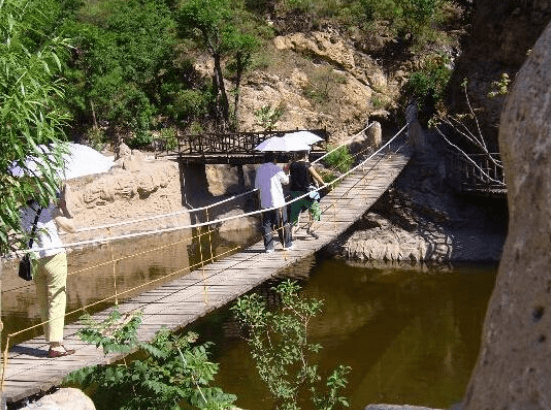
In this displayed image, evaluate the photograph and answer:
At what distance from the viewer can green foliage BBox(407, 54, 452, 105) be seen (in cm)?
2081

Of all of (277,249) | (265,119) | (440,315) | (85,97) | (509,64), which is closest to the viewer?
(277,249)

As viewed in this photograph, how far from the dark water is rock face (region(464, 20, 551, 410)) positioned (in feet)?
20.1

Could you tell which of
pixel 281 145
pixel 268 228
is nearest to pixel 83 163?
pixel 268 228

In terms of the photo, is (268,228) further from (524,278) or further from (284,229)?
(524,278)

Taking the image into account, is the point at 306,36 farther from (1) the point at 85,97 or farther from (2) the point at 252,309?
(2) the point at 252,309

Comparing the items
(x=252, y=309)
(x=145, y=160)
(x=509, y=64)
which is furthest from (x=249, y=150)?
(x=252, y=309)

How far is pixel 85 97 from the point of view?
2339cm

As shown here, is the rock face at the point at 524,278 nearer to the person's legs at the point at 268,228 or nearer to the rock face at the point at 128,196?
the person's legs at the point at 268,228

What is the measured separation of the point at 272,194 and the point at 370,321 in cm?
373

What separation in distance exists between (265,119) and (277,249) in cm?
1263

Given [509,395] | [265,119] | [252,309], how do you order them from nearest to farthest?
1. [509,395]
2. [252,309]
3. [265,119]

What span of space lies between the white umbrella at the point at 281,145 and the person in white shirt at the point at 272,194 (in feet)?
1.57

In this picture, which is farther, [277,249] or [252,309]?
[277,249]

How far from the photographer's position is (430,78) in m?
22.2
